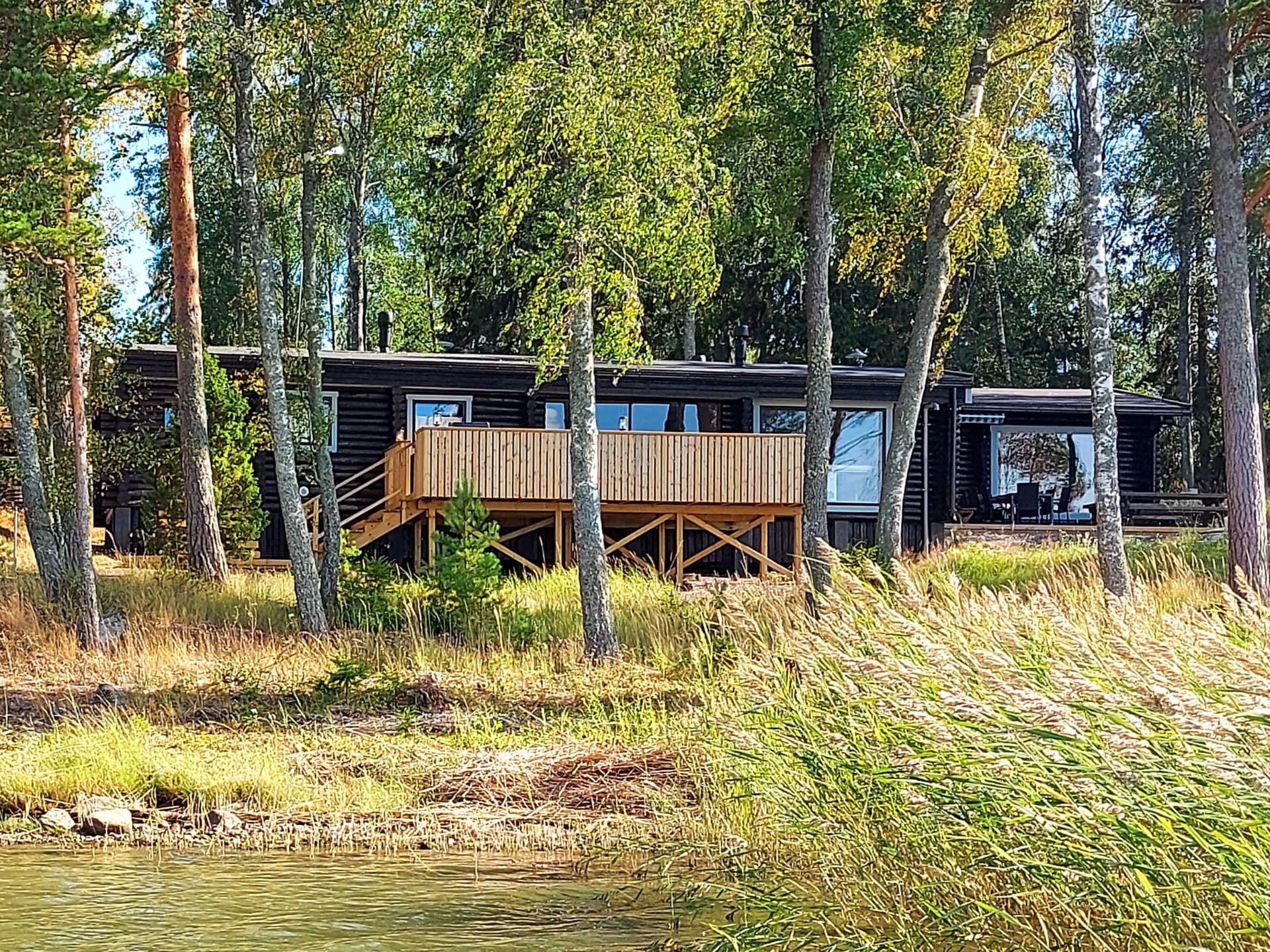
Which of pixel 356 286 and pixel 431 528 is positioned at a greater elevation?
pixel 356 286

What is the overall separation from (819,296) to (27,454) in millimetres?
8413

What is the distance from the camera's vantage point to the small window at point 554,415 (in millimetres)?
25641

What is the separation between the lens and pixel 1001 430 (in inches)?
1157

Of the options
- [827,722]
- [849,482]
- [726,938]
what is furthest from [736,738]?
[849,482]

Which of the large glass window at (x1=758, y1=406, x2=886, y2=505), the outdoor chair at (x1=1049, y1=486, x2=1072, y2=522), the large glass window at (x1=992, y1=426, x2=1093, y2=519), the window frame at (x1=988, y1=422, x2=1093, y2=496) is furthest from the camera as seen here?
the large glass window at (x1=992, y1=426, x2=1093, y2=519)

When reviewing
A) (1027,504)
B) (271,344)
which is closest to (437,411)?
(271,344)

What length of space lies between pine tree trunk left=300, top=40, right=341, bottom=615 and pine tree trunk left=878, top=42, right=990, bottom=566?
6.32 meters

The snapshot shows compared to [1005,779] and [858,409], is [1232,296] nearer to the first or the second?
[858,409]

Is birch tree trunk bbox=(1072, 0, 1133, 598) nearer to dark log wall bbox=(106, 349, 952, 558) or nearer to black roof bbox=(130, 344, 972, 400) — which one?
dark log wall bbox=(106, 349, 952, 558)

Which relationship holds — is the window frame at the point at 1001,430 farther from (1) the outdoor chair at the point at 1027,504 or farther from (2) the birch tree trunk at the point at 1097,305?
(2) the birch tree trunk at the point at 1097,305

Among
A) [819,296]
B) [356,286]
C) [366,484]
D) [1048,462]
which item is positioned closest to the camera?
[819,296]

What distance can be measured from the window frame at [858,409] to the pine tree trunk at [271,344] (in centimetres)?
1086

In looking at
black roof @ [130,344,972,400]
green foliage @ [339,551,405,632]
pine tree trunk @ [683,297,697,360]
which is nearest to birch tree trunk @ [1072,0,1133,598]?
green foliage @ [339,551,405,632]

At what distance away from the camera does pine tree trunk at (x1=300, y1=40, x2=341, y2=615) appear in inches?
687
